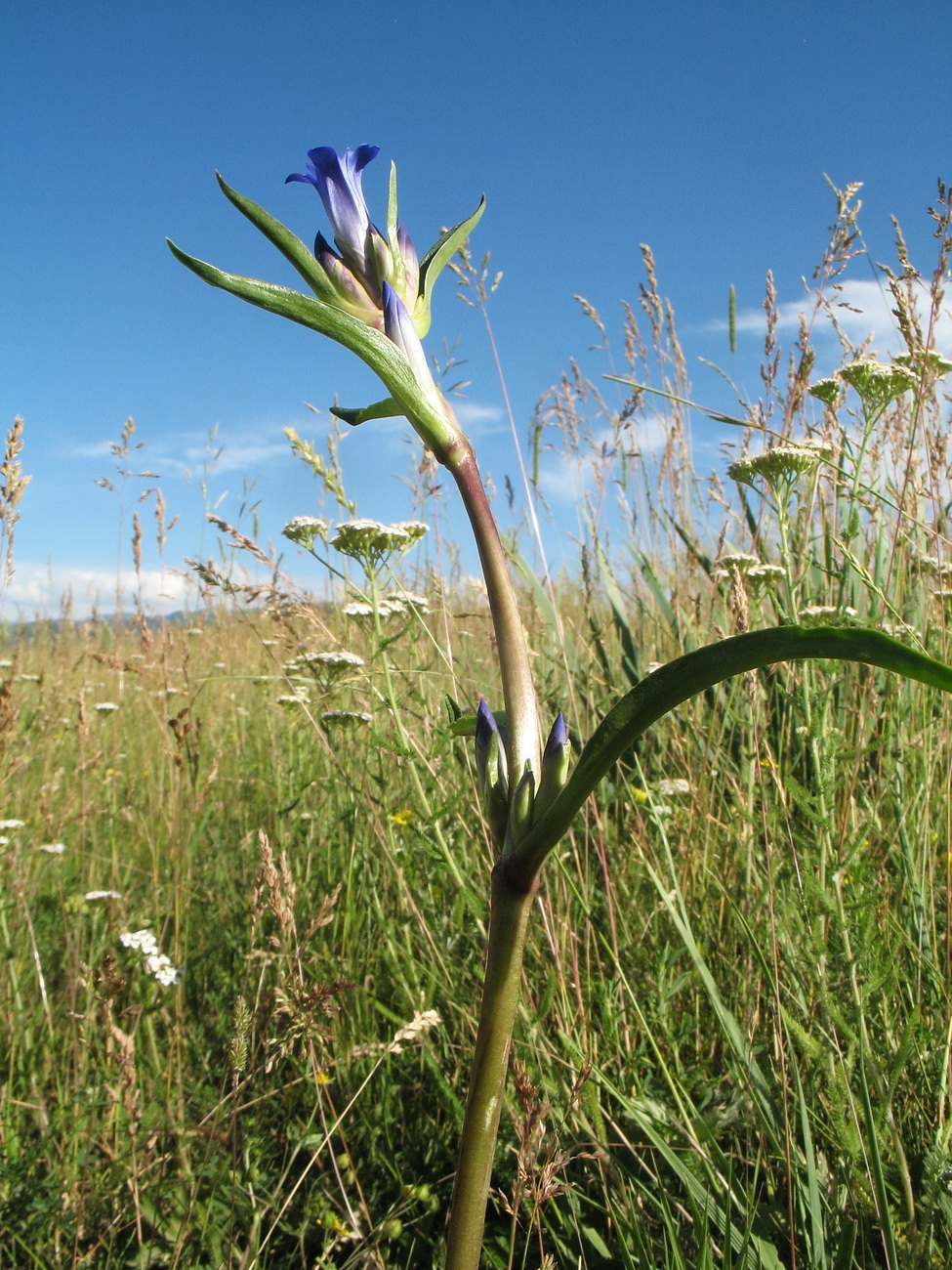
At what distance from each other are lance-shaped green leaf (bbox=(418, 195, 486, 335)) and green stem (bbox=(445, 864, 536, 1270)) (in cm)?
53

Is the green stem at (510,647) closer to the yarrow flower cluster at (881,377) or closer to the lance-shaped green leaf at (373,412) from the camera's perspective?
the lance-shaped green leaf at (373,412)

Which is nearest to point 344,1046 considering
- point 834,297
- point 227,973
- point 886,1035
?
point 227,973

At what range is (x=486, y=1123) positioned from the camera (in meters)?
0.61

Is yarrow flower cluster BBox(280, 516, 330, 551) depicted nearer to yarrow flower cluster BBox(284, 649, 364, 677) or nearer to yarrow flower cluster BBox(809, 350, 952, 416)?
yarrow flower cluster BBox(284, 649, 364, 677)

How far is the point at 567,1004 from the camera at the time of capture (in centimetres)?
124

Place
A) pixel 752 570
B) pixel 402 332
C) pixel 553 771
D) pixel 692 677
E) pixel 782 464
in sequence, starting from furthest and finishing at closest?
pixel 752 570 → pixel 782 464 → pixel 402 332 → pixel 553 771 → pixel 692 677

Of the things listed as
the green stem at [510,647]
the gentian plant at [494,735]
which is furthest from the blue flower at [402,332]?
the green stem at [510,647]

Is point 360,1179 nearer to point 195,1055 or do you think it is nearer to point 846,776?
point 195,1055

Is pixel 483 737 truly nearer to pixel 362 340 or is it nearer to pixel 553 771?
pixel 553 771

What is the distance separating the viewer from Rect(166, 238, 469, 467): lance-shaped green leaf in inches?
24.9

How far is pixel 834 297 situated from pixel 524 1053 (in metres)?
1.83

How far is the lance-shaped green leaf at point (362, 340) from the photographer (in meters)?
0.63

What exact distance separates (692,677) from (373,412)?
0.41 meters

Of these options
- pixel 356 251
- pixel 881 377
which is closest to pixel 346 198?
pixel 356 251
